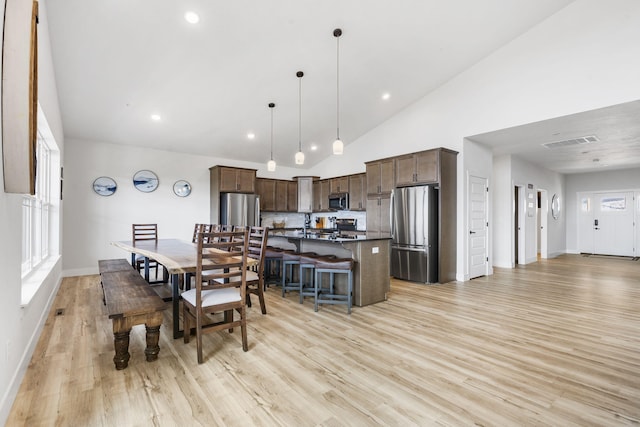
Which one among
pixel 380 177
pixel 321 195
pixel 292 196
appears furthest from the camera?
pixel 292 196

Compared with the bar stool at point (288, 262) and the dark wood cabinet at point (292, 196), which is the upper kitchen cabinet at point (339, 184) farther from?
the bar stool at point (288, 262)

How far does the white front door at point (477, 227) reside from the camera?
5.63 metres

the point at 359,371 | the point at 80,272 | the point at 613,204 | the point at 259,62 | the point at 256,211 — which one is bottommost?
the point at 359,371

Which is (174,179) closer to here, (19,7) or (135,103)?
(135,103)

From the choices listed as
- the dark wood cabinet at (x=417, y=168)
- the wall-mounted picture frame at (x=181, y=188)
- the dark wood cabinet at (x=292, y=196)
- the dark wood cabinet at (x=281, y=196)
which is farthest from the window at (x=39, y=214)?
the dark wood cabinet at (x=417, y=168)

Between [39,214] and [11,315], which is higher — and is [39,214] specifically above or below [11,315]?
above

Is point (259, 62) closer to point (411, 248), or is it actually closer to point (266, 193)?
point (266, 193)

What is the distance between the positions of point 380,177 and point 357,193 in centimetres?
121

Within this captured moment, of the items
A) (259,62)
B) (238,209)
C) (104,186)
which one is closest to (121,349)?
(259,62)

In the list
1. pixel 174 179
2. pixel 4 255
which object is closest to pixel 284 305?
pixel 4 255

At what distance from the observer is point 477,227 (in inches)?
228

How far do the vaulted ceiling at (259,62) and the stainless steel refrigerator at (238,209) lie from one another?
51.0 inches

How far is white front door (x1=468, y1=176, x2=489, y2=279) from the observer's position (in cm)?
563

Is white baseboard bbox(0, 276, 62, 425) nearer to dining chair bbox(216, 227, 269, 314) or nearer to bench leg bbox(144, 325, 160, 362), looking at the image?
bench leg bbox(144, 325, 160, 362)
